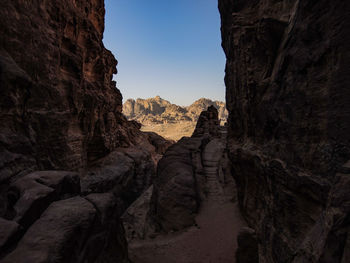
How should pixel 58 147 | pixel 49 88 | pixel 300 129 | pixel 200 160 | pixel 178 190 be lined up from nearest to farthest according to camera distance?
pixel 300 129 < pixel 49 88 < pixel 58 147 < pixel 178 190 < pixel 200 160

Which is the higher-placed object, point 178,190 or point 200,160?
point 200,160

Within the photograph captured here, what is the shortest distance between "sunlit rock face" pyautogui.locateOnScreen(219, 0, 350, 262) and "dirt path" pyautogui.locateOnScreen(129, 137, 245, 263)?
1573 millimetres

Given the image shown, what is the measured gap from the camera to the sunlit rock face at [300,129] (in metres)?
3.30

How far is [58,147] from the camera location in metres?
10.3

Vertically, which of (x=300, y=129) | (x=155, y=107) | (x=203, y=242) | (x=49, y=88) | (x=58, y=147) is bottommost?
(x=203, y=242)

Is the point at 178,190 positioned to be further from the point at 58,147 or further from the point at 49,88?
the point at 49,88

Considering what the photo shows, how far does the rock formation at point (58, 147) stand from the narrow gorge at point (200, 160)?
0.04m

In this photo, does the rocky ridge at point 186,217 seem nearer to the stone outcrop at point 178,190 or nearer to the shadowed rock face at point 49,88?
the stone outcrop at point 178,190

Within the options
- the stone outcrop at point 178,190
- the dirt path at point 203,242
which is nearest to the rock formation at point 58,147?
the dirt path at point 203,242

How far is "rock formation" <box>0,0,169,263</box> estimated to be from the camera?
12.5ft

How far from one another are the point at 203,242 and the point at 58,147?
31.6ft

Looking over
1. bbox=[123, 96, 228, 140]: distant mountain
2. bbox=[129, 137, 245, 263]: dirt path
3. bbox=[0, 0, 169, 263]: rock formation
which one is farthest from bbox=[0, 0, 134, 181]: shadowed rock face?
bbox=[123, 96, 228, 140]: distant mountain

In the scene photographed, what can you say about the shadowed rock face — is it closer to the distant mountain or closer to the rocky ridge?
the rocky ridge

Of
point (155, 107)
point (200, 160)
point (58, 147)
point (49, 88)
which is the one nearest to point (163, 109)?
point (155, 107)
